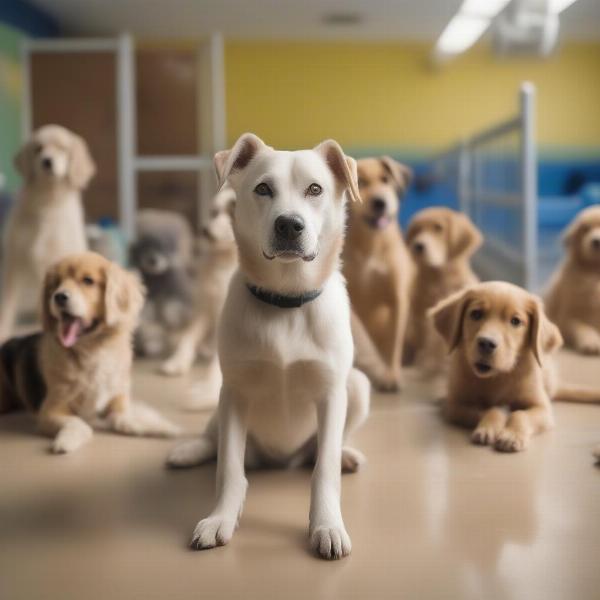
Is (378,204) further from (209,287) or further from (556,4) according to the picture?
(556,4)

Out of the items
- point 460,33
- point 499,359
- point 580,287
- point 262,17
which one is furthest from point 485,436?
point 262,17

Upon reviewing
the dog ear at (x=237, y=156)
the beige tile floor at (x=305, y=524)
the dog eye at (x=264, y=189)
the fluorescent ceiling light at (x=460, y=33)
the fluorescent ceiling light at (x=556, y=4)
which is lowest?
the beige tile floor at (x=305, y=524)

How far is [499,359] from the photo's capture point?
6.76ft

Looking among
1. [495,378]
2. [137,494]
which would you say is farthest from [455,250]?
[137,494]

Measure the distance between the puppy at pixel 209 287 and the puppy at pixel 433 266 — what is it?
2.27ft

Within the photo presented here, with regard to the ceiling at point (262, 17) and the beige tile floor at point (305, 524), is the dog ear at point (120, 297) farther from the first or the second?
the ceiling at point (262, 17)

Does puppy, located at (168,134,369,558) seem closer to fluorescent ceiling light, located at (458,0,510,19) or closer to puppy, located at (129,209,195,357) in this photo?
puppy, located at (129,209,195,357)

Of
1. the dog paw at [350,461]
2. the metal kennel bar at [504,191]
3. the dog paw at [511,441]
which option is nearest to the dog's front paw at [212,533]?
the dog paw at [350,461]

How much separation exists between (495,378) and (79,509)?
1110 mm

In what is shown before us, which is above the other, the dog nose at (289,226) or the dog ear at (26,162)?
the dog ear at (26,162)

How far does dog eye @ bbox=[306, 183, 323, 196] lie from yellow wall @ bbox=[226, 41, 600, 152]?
5.58 meters

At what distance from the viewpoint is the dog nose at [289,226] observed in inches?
57.8

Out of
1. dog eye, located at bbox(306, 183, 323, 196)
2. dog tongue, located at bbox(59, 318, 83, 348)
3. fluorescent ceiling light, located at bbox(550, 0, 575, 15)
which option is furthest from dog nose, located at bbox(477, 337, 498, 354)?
fluorescent ceiling light, located at bbox(550, 0, 575, 15)

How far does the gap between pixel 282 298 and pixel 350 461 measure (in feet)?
1.58
